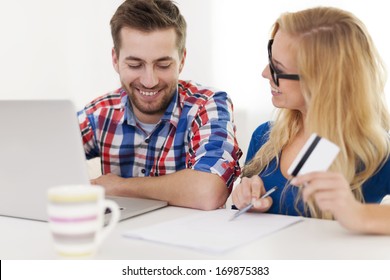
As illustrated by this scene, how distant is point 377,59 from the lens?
1.50 meters

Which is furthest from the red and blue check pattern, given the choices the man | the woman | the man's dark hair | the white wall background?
the white wall background

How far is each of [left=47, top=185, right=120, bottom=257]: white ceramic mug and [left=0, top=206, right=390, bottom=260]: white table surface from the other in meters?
0.11

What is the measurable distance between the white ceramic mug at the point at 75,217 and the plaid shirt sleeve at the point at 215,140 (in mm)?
692

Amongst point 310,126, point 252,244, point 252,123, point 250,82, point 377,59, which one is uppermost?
point 377,59

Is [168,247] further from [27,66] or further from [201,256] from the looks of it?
[27,66]

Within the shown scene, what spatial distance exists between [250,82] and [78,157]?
8.28ft

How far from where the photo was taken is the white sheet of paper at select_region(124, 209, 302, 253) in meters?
1.11

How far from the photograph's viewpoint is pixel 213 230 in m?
1.21

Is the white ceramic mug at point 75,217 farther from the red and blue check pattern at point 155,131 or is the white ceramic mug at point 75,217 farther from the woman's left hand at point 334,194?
the red and blue check pattern at point 155,131

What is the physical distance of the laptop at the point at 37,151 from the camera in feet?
3.82

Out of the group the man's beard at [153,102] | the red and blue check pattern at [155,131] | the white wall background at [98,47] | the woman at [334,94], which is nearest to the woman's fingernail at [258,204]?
the woman at [334,94]

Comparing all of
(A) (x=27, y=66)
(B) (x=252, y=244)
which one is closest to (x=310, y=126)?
(B) (x=252, y=244)

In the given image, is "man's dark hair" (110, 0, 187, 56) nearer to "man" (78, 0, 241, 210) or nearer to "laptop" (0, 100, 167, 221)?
"man" (78, 0, 241, 210)

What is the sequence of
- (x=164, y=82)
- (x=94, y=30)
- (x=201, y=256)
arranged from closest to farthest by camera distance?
(x=201, y=256), (x=164, y=82), (x=94, y=30)
